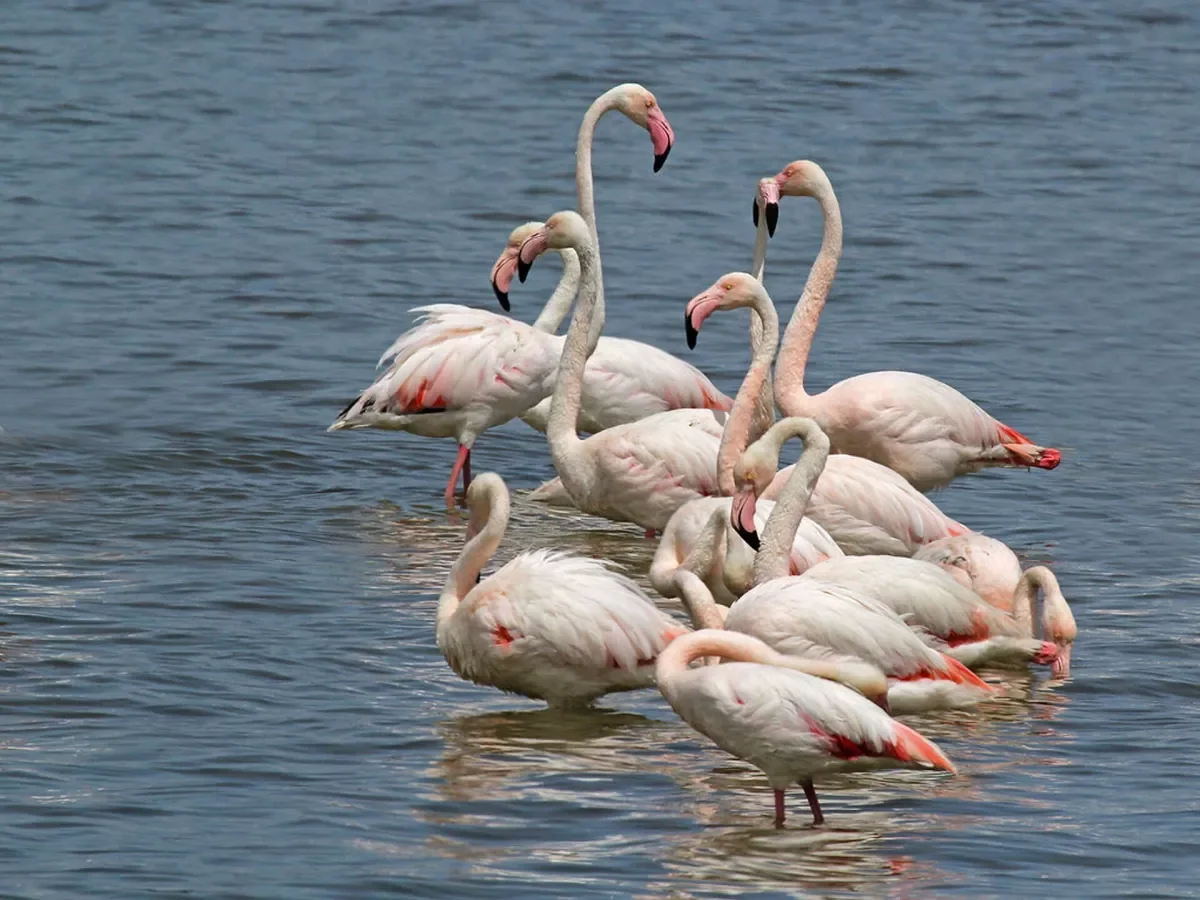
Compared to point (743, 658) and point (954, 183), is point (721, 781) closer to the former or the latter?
point (743, 658)

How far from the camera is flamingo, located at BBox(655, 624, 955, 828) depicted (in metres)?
6.41

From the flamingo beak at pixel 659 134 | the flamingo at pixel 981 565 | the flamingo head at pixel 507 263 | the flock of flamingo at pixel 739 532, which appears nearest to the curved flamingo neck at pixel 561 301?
the flock of flamingo at pixel 739 532

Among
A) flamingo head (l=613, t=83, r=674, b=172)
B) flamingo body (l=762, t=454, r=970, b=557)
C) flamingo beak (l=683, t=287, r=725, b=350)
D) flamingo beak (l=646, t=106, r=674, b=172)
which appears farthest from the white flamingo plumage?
flamingo head (l=613, t=83, r=674, b=172)

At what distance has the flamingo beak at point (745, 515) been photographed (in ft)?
25.0

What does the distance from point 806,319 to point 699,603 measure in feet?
9.46

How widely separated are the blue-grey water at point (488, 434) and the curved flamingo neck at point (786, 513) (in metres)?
0.69

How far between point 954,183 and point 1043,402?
5364 millimetres

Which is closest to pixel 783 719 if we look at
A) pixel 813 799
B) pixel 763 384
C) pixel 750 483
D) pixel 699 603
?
pixel 813 799

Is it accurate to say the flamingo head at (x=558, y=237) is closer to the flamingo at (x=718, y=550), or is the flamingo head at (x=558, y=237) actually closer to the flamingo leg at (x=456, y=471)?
the flamingo leg at (x=456, y=471)

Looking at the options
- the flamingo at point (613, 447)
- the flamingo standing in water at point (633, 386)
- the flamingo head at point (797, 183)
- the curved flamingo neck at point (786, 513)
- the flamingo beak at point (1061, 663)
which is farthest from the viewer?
the flamingo standing in water at point (633, 386)

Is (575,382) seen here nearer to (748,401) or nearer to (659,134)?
(748,401)

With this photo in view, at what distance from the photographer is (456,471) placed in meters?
10.5

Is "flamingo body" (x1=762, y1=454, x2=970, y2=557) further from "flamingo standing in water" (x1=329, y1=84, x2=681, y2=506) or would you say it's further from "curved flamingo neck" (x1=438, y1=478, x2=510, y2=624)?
"flamingo standing in water" (x1=329, y1=84, x2=681, y2=506)

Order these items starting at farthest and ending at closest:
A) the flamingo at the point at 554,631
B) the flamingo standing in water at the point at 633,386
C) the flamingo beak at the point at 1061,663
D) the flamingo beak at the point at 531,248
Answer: the flamingo standing in water at the point at 633,386 → the flamingo beak at the point at 531,248 → the flamingo beak at the point at 1061,663 → the flamingo at the point at 554,631
